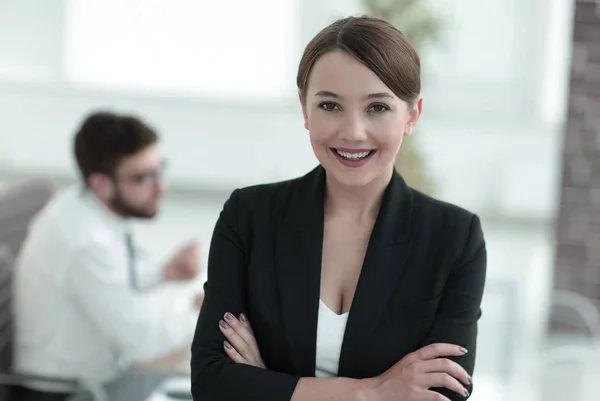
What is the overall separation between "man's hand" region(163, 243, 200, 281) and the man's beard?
17 cm

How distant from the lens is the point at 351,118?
1.17 meters

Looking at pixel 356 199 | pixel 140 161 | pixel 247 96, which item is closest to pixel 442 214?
pixel 356 199

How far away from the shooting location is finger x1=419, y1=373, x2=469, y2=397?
1.23 metres

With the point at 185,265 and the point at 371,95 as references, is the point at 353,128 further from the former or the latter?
the point at 185,265

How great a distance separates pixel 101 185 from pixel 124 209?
10cm

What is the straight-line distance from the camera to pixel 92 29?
724 cm

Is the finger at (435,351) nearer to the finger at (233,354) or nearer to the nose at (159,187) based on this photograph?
the finger at (233,354)

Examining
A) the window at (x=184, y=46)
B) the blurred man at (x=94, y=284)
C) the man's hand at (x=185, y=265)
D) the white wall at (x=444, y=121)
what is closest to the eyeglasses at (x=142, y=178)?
the blurred man at (x=94, y=284)

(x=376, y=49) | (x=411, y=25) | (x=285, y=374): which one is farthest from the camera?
(x=411, y=25)

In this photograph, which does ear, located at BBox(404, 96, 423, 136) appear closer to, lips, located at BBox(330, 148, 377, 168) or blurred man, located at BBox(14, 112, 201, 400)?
lips, located at BBox(330, 148, 377, 168)

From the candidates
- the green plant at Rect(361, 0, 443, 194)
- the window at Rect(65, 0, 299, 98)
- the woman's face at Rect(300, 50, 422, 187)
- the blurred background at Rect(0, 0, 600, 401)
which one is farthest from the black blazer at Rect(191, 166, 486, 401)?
the window at Rect(65, 0, 299, 98)

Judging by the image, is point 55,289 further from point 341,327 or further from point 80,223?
point 341,327

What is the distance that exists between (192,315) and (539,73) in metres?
4.26

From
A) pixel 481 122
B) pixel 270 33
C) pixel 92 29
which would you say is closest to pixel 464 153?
pixel 481 122
